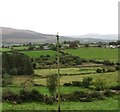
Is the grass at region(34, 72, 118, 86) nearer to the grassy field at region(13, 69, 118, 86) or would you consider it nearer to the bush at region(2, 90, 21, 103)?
the grassy field at region(13, 69, 118, 86)

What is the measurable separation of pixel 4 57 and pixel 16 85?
14.1m

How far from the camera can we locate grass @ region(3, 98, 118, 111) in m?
23.5

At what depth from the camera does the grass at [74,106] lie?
23.5 meters

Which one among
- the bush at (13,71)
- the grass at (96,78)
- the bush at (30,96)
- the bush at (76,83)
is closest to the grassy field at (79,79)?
the grass at (96,78)

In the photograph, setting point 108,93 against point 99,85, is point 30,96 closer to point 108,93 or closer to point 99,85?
point 108,93

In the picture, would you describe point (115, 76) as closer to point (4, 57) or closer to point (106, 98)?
point (106, 98)

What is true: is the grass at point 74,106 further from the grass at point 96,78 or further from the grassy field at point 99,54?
the grassy field at point 99,54

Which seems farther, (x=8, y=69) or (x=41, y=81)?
(x=8, y=69)

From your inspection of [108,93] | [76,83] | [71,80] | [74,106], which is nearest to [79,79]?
[71,80]

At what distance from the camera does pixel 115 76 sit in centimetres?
4131

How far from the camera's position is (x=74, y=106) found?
24.7m

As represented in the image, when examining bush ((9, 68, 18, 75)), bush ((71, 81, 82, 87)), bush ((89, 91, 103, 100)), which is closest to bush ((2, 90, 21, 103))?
bush ((89, 91, 103, 100))

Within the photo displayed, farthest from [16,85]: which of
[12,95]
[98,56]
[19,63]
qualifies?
[98,56]

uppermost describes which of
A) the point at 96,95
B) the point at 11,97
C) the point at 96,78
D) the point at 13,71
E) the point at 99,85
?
the point at 11,97
